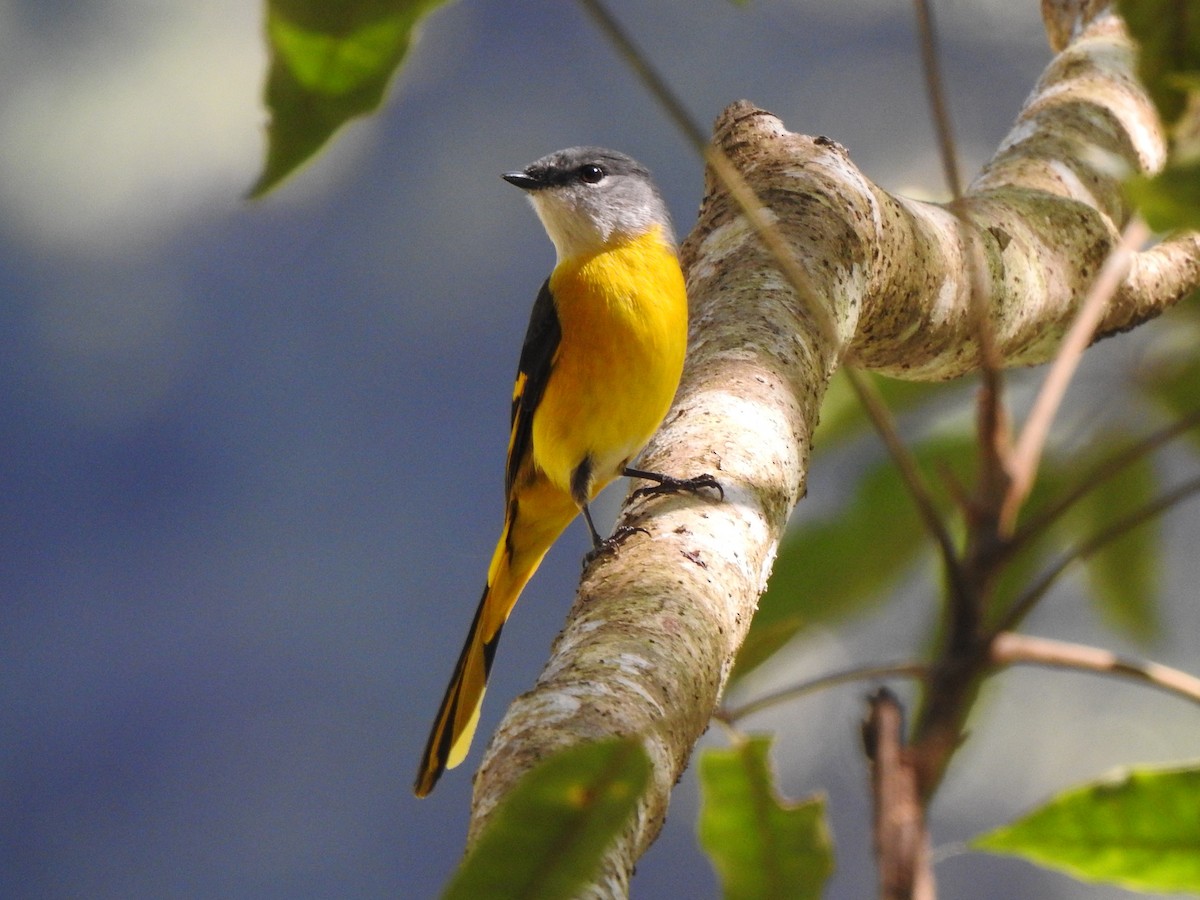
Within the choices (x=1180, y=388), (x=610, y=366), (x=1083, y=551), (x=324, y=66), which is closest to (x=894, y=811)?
(x=1083, y=551)

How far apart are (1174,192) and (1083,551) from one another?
0.66 ft

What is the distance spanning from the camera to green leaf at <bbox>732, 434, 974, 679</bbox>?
1384 mm

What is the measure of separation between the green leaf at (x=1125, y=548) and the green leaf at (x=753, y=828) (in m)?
1.25

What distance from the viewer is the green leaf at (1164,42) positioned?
2.52 feet

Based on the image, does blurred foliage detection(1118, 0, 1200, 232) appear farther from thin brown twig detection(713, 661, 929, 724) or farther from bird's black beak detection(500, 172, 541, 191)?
bird's black beak detection(500, 172, 541, 191)

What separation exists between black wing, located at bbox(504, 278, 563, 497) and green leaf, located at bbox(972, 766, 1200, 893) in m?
1.78

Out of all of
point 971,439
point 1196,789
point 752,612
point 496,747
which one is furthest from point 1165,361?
point 496,747

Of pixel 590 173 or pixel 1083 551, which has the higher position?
pixel 590 173

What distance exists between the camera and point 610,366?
7.09 ft

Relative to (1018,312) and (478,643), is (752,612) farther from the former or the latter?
(478,643)

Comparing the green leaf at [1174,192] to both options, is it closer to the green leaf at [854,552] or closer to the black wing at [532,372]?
the green leaf at [854,552]

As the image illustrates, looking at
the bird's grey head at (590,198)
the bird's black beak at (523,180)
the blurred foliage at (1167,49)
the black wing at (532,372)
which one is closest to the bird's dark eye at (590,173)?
the bird's grey head at (590,198)

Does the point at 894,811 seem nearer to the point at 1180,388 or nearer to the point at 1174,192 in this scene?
the point at 1174,192

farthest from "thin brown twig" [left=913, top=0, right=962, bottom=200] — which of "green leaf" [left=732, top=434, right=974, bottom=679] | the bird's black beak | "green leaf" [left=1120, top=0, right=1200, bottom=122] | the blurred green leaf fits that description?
the bird's black beak
